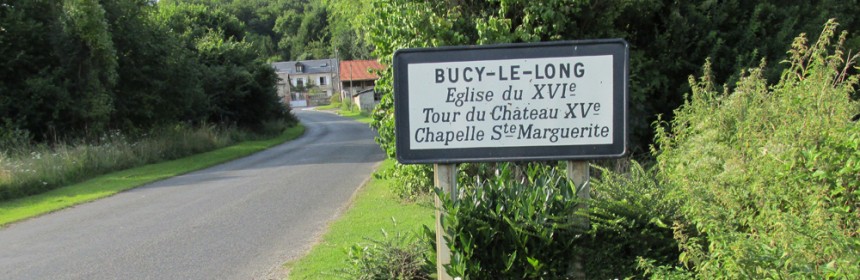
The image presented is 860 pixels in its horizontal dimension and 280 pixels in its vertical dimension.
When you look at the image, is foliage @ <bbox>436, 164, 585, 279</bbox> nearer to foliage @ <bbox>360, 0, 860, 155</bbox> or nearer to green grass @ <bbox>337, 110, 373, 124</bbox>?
foliage @ <bbox>360, 0, 860, 155</bbox>

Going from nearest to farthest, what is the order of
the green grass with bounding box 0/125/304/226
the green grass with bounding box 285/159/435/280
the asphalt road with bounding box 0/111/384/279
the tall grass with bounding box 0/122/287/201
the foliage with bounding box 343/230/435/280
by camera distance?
the foliage with bounding box 343/230/435/280
the green grass with bounding box 285/159/435/280
the asphalt road with bounding box 0/111/384/279
the green grass with bounding box 0/125/304/226
the tall grass with bounding box 0/122/287/201

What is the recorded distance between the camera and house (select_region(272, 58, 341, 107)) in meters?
107

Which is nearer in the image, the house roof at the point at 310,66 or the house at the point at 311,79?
the house at the point at 311,79

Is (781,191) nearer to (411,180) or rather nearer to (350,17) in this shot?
(411,180)

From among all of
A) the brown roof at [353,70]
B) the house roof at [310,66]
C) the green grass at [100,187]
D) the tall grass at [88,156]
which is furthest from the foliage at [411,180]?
the house roof at [310,66]

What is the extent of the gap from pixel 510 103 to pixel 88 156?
1591 cm

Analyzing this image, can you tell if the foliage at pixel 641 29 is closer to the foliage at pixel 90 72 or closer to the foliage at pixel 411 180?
the foliage at pixel 411 180

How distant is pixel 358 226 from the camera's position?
7.84 metres

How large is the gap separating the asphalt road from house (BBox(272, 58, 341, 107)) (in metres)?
93.6

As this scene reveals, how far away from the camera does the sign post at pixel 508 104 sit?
436 cm

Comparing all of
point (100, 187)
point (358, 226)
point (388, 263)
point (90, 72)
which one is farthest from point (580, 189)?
point (90, 72)

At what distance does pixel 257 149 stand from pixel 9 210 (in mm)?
14191

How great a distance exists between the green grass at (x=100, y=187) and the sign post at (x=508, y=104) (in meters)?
8.48

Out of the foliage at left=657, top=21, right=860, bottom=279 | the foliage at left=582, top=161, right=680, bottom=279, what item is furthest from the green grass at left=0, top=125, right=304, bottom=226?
the foliage at left=657, top=21, right=860, bottom=279
